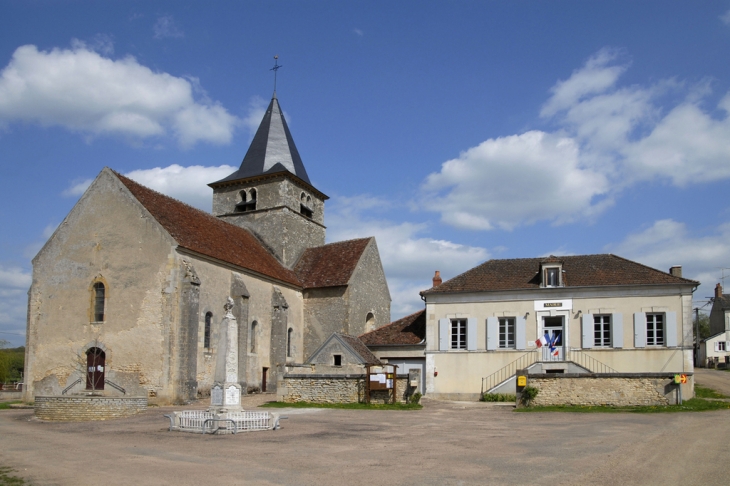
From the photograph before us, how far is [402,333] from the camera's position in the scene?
96.9ft

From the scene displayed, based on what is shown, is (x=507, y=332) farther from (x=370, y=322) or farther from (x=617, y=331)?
(x=370, y=322)

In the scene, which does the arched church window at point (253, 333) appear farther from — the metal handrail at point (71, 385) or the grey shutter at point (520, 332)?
the grey shutter at point (520, 332)

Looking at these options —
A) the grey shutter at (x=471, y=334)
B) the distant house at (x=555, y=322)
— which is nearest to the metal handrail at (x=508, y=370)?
the distant house at (x=555, y=322)

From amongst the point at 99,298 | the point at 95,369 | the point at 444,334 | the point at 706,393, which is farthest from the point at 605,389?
the point at 99,298

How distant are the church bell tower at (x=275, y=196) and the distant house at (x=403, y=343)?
828 centimetres

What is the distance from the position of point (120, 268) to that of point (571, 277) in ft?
59.2

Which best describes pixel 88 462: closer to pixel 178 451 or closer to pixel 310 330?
pixel 178 451

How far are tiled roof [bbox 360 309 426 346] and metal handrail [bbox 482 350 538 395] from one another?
3.60 metres

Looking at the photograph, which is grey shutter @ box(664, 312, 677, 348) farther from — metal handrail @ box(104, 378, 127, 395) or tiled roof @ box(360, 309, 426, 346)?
metal handrail @ box(104, 378, 127, 395)

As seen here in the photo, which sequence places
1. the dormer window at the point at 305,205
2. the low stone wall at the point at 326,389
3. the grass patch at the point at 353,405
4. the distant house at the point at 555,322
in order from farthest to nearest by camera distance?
the dormer window at the point at 305,205 < the distant house at the point at 555,322 < the low stone wall at the point at 326,389 < the grass patch at the point at 353,405

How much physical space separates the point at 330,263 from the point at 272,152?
309 inches

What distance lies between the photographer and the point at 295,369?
87.8 feet

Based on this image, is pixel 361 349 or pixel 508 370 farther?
pixel 361 349

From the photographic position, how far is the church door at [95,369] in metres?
24.6
